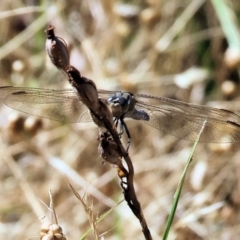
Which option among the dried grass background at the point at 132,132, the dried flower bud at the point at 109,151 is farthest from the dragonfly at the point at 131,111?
the dried flower bud at the point at 109,151

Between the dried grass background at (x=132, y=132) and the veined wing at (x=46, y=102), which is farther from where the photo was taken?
the dried grass background at (x=132, y=132)

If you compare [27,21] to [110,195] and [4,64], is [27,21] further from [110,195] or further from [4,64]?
[110,195]

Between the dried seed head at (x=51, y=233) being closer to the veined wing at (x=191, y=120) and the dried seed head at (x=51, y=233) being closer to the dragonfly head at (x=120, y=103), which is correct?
the dragonfly head at (x=120, y=103)

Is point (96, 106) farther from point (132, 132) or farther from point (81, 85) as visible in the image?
point (132, 132)

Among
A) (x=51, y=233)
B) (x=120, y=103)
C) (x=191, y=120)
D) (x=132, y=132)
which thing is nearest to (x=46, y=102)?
(x=120, y=103)

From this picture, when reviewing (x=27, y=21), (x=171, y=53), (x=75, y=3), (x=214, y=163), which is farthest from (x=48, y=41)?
(x=27, y=21)

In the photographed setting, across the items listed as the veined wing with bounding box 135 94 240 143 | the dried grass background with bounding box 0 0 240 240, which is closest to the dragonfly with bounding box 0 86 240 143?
the veined wing with bounding box 135 94 240 143

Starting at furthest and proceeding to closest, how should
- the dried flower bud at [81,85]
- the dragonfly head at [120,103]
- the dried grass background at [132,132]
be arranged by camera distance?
the dried grass background at [132,132] < the dragonfly head at [120,103] < the dried flower bud at [81,85]
